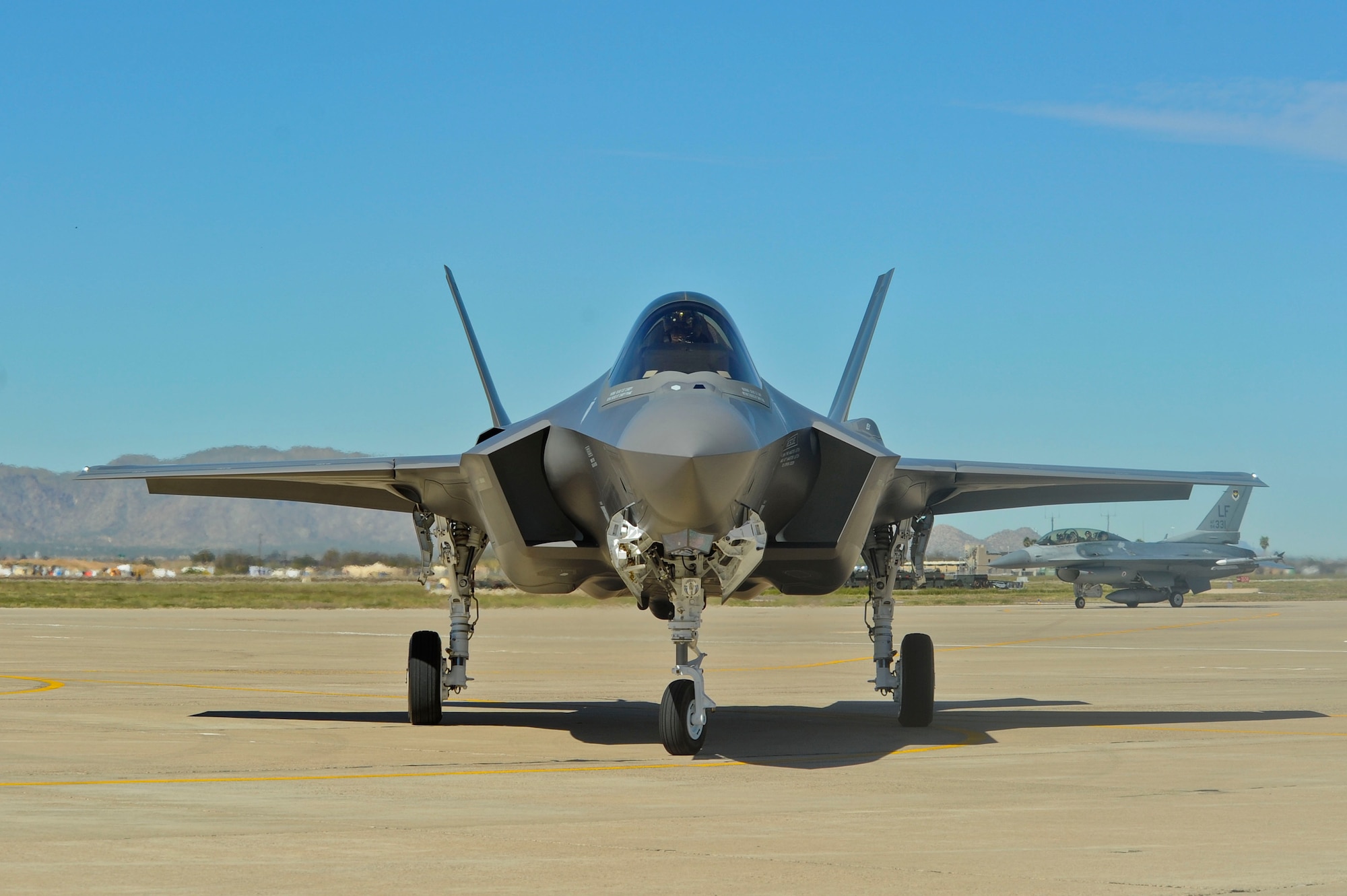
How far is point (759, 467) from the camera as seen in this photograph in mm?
9727

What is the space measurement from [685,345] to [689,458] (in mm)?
1972

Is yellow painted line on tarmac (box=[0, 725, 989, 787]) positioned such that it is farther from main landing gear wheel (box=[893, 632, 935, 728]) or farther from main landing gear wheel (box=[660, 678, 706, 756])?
main landing gear wheel (box=[893, 632, 935, 728])

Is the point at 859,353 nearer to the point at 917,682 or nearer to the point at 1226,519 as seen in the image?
the point at 917,682

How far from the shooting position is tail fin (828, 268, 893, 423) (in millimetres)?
14586

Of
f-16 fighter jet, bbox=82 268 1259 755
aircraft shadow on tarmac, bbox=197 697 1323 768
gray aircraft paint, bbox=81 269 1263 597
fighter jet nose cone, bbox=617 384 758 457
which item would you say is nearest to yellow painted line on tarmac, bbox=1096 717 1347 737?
aircraft shadow on tarmac, bbox=197 697 1323 768

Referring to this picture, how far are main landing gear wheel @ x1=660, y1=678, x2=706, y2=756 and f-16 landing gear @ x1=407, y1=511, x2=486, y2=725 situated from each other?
12.1 feet

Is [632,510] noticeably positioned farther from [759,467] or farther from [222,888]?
[222,888]

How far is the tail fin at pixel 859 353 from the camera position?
14.6 metres

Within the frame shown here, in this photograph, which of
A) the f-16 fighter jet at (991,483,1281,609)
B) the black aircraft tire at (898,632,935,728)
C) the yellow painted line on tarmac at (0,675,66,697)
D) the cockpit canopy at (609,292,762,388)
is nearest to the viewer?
the cockpit canopy at (609,292,762,388)

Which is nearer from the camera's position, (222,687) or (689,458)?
(689,458)

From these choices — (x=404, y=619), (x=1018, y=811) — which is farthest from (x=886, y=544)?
(x=404, y=619)

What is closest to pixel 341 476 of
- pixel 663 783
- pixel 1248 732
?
pixel 663 783

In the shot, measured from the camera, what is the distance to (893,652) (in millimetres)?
13164

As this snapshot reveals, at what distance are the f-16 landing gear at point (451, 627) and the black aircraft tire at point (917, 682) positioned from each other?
425cm
